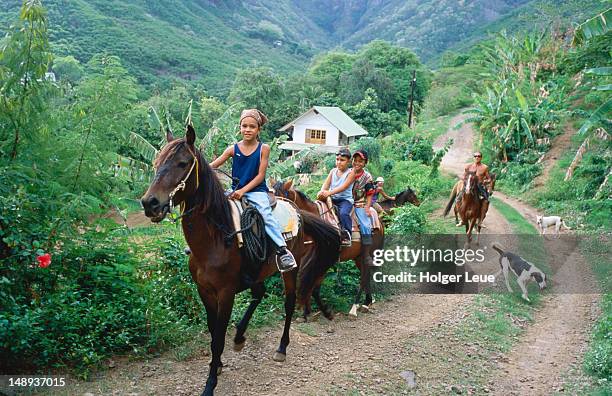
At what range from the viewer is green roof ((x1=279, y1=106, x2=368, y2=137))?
38781 millimetres

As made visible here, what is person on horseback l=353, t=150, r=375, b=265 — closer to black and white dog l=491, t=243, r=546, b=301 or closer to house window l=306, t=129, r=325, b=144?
black and white dog l=491, t=243, r=546, b=301

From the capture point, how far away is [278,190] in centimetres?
757

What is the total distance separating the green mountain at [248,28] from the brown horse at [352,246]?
28429 mm

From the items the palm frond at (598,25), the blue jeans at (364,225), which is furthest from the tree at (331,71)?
the blue jeans at (364,225)

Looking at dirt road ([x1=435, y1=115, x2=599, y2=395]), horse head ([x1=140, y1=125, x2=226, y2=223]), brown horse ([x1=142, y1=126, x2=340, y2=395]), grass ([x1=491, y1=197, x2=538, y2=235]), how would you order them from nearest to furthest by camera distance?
horse head ([x1=140, y1=125, x2=226, y2=223]) → brown horse ([x1=142, y1=126, x2=340, y2=395]) → dirt road ([x1=435, y1=115, x2=599, y2=395]) → grass ([x1=491, y1=197, x2=538, y2=235])

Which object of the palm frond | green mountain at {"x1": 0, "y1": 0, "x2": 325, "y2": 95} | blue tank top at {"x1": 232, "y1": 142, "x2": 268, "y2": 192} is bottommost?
blue tank top at {"x1": 232, "y1": 142, "x2": 268, "y2": 192}

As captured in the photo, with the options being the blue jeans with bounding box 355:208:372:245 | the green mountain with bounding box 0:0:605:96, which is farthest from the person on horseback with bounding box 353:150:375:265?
the green mountain with bounding box 0:0:605:96

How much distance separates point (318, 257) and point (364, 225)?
1.50 metres

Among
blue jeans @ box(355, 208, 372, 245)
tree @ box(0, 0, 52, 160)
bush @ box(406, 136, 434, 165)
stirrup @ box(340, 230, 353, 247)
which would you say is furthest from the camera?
bush @ box(406, 136, 434, 165)

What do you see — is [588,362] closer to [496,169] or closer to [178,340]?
[178,340]

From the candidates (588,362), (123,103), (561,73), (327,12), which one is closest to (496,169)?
(561,73)

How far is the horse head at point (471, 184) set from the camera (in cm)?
1189

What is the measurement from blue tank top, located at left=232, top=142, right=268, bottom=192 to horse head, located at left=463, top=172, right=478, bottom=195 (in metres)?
7.56

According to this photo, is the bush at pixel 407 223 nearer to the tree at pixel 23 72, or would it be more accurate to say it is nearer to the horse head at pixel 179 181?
A: the horse head at pixel 179 181
